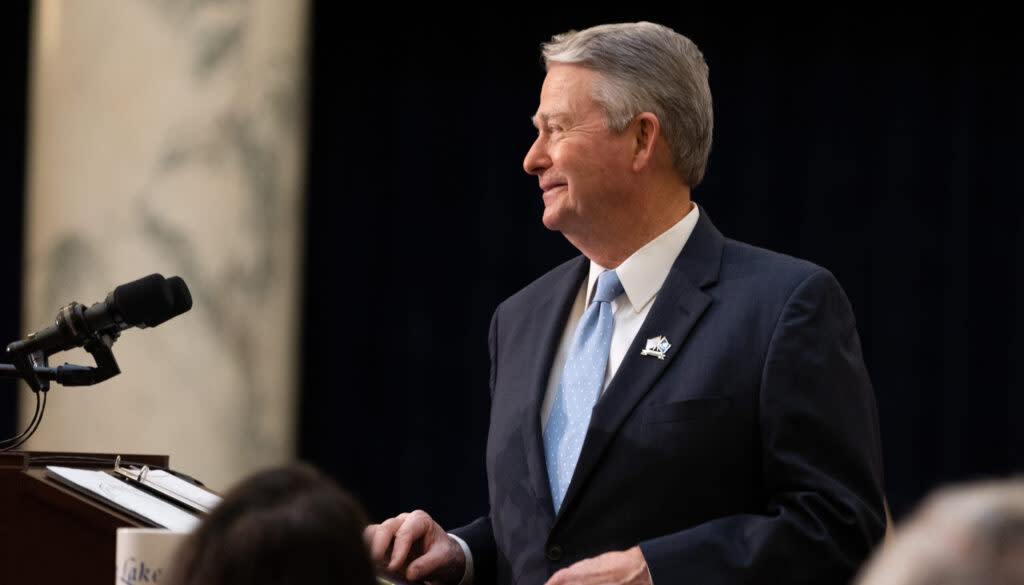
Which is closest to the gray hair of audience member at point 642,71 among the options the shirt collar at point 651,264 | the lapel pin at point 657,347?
the shirt collar at point 651,264

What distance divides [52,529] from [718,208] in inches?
181

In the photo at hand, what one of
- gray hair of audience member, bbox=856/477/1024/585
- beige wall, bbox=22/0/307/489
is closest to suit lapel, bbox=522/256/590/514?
gray hair of audience member, bbox=856/477/1024/585

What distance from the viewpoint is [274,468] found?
0.86 m

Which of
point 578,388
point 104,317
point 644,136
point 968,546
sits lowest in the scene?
point 578,388

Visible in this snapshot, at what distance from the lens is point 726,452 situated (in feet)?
6.01

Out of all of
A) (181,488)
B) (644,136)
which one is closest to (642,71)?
(644,136)

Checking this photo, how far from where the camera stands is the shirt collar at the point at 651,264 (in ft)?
6.75

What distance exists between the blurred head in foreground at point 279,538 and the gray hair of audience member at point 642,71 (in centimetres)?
141

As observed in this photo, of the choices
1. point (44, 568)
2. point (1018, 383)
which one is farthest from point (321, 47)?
point (44, 568)

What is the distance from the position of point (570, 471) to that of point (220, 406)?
2.65 metres

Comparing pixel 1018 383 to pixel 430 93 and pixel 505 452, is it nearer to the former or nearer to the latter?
pixel 430 93

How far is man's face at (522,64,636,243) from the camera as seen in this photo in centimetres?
215

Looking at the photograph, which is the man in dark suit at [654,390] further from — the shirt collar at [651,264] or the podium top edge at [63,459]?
the podium top edge at [63,459]

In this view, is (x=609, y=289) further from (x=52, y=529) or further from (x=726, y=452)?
(x=52, y=529)
